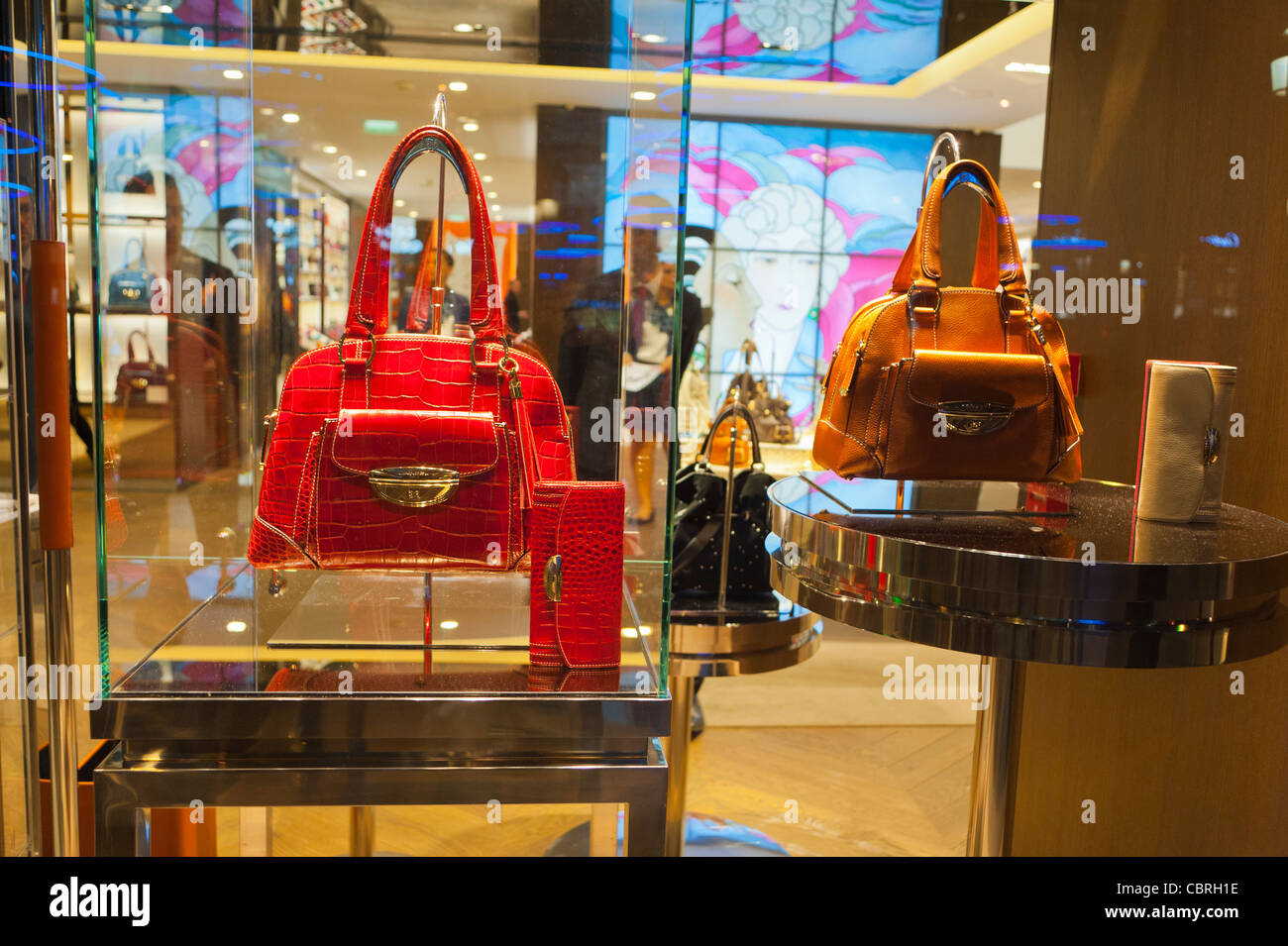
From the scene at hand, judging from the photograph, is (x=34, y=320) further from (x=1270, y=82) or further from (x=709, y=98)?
(x=709, y=98)

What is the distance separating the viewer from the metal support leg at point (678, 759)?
7.66ft

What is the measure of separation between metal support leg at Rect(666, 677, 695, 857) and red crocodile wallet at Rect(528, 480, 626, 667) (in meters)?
1.17

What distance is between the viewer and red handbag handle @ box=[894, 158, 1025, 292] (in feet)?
5.30

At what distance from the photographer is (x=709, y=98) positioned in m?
5.02

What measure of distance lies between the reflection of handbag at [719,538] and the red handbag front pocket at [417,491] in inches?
38.9

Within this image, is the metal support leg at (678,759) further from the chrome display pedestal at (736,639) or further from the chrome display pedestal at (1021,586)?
the chrome display pedestal at (1021,586)

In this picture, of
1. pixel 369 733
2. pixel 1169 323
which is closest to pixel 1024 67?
pixel 1169 323

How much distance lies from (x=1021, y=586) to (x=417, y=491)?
0.79 m

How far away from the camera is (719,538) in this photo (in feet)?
7.15

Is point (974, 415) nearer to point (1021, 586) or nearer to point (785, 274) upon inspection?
point (1021, 586)

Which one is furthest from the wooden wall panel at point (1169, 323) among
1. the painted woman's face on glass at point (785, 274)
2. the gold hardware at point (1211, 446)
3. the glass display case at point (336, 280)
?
the painted woman's face on glass at point (785, 274)

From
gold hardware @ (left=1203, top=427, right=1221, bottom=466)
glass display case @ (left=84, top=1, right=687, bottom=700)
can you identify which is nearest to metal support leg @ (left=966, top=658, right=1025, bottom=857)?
gold hardware @ (left=1203, top=427, right=1221, bottom=466)
